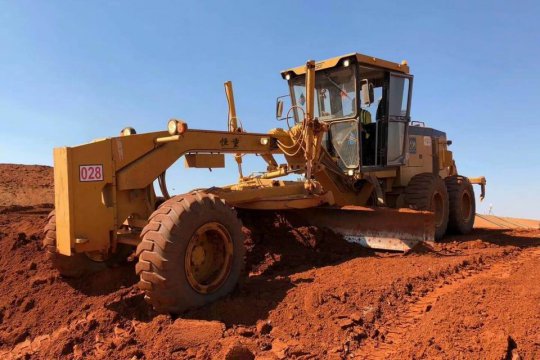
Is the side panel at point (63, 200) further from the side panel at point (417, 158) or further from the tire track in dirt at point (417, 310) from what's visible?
the side panel at point (417, 158)

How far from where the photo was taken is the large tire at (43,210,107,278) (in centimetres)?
520

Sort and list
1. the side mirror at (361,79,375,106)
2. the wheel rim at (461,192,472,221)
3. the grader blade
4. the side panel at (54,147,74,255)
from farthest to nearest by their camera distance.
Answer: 1. the wheel rim at (461,192,472,221)
2. the side mirror at (361,79,375,106)
3. the grader blade
4. the side panel at (54,147,74,255)

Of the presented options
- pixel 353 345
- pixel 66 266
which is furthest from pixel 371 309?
pixel 66 266

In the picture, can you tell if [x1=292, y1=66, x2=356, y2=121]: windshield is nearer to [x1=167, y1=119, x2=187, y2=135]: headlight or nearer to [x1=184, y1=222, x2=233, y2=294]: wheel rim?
[x1=167, y1=119, x2=187, y2=135]: headlight

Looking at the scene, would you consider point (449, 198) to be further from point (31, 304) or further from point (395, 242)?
point (31, 304)

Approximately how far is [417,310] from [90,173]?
135 inches

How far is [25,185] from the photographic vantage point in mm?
16047

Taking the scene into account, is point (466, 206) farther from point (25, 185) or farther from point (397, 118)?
point (25, 185)

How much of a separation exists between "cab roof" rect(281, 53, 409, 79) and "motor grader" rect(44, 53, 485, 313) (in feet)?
0.07

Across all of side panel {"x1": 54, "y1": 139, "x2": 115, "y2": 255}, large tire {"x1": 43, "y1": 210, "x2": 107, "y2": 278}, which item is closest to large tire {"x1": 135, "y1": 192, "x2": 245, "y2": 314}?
side panel {"x1": 54, "y1": 139, "x2": 115, "y2": 255}

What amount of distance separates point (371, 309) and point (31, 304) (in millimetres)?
3535

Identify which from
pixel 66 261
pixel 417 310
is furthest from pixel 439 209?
pixel 66 261

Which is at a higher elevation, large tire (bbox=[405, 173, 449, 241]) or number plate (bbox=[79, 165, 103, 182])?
number plate (bbox=[79, 165, 103, 182])

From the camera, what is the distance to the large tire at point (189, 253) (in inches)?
169
